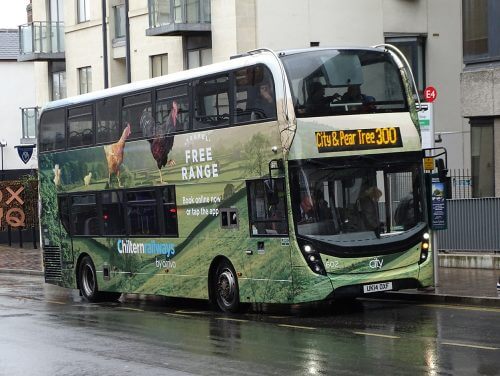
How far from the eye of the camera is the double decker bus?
57.0 feet

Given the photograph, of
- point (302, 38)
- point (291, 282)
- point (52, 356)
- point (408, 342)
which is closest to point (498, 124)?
point (302, 38)

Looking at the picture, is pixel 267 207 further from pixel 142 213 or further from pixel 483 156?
pixel 483 156

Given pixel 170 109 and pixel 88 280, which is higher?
pixel 170 109

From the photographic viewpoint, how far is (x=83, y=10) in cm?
4556

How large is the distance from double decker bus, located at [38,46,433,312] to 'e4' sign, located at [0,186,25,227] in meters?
26.6

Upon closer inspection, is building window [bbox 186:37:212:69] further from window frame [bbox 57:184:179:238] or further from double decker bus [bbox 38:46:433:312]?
double decker bus [bbox 38:46:433:312]

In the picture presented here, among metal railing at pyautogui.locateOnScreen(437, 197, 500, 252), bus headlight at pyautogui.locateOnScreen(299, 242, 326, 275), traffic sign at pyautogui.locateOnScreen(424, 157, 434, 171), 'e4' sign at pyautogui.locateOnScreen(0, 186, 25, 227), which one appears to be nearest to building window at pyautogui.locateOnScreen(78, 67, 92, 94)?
'e4' sign at pyautogui.locateOnScreen(0, 186, 25, 227)

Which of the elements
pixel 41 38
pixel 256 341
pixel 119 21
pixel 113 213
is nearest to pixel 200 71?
pixel 113 213

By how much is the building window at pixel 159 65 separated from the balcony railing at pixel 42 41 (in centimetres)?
820

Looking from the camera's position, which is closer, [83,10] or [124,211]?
[124,211]

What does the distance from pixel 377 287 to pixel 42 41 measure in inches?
1308

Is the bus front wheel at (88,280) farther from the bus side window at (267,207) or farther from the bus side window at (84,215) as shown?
the bus side window at (267,207)

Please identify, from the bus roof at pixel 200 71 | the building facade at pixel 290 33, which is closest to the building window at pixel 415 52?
the building facade at pixel 290 33

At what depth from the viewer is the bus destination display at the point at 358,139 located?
57.3 feet
